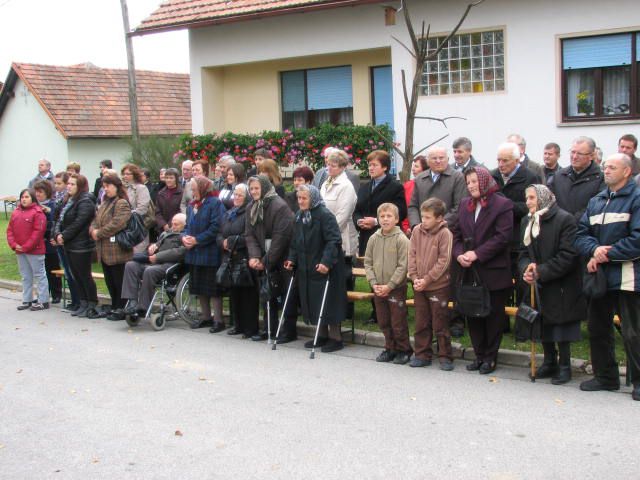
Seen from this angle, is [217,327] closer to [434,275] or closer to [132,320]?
[132,320]

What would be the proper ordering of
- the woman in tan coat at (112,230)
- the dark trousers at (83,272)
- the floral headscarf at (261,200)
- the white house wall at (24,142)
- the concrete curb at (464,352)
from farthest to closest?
the white house wall at (24,142) → the dark trousers at (83,272) → the woman in tan coat at (112,230) → the floral headscarf at (261,200) → the concrete curb at (464,352)

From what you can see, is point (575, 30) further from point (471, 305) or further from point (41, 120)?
point (41, 120)

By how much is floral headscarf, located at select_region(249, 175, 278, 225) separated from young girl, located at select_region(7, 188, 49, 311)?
437cm

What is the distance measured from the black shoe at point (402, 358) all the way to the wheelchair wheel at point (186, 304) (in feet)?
11.2

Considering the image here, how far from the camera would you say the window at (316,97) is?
18969mm

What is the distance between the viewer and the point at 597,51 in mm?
14945

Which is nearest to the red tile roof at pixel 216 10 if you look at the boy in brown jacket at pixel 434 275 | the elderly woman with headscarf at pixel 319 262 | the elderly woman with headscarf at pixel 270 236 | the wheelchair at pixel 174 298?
the elderly woman with headscarf at pixel 270 236

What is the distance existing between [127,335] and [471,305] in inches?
189

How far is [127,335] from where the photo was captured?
1073cm

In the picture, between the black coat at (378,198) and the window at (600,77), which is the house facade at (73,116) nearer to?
the window at (600,77)

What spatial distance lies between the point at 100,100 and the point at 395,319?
30.1 m

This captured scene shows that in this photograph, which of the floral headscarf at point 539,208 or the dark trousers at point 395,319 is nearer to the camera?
the floral headscarf at point 539,208

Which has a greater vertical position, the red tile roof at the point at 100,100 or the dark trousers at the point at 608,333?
the red tile roof at the point at 100,100

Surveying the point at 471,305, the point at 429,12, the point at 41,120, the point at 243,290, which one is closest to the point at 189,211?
the point at 243,290
